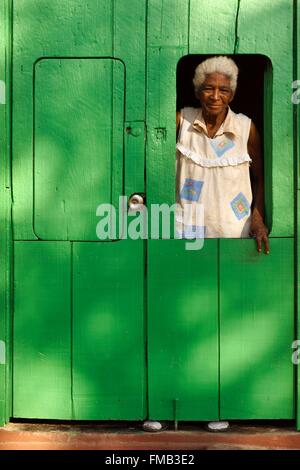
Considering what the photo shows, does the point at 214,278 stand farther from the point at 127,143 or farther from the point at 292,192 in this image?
the point at 127,143

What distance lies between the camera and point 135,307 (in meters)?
3.31

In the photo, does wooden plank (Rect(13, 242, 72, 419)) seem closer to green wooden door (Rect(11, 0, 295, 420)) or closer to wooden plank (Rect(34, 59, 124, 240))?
green wooden door (Rect(11, 0, 295, 420))

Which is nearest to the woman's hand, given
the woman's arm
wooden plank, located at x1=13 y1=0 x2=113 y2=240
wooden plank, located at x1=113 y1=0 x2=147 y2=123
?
Answer: the woman's arm

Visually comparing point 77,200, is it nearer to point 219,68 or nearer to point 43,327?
point 43,327

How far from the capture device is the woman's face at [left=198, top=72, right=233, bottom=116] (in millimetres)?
3340

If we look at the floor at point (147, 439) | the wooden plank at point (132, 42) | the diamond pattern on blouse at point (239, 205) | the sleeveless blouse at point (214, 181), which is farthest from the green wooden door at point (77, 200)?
the diamond pattern on blouse at point (239, 205)

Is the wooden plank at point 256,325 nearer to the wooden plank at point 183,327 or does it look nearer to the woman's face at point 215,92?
the wooden plank at point 183,327

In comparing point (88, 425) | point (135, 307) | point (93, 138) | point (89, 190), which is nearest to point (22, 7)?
point (93, 138)

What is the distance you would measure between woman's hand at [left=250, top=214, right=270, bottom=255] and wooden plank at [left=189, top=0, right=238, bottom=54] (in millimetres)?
877

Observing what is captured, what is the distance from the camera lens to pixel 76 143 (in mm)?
3328

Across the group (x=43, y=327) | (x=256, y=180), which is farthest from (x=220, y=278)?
(x=43, y=327)

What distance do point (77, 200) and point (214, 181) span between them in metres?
0.73

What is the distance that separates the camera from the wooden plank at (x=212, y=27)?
3283 millimetres

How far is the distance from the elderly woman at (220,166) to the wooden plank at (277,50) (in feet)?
0.44
